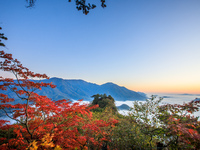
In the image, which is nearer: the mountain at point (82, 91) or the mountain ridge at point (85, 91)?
the mountain at point (82, 91)

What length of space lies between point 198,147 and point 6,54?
8.80 m

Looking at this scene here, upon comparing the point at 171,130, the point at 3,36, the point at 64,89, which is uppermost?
the point at 3,36

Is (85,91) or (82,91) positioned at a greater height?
(82,91)

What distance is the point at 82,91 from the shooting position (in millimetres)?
137500

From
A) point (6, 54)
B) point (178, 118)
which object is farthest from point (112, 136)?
point (6, 54)

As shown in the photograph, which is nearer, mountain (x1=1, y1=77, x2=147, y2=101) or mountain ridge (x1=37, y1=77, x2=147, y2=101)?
mountain (x1=1, y1=77, x2=147, y2=101)

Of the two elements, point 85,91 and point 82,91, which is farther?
point 85,91

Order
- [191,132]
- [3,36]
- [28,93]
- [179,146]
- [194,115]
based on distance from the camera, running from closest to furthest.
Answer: [191,132] → [179,146] → [194,115] → [28,93] → [3,36]

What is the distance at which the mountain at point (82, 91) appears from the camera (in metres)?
111

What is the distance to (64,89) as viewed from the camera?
129 metres

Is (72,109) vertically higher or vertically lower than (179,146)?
higher

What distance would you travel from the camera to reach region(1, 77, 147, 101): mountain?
364 ft

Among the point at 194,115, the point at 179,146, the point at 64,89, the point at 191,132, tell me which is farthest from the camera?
the point at 64,89

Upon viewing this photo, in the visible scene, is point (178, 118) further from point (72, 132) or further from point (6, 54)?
point (6, 54)
